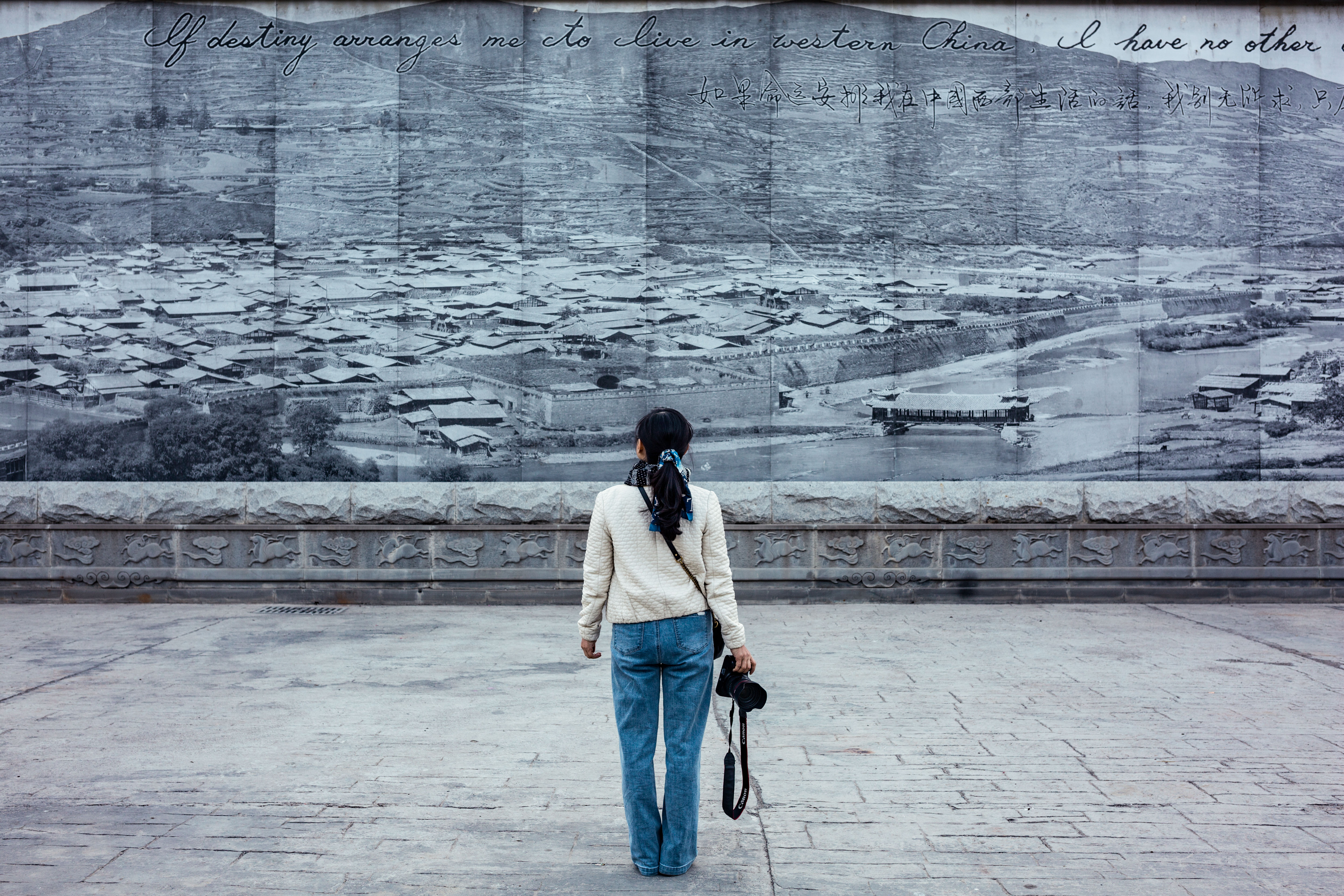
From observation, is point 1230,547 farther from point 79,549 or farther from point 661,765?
point 79,549

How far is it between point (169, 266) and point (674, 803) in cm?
890

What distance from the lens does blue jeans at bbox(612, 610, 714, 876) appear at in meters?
3.75

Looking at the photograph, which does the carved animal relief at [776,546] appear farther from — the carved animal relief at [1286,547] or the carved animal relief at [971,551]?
the carved animal relief at [1286,547]

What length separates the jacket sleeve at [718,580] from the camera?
3.81m

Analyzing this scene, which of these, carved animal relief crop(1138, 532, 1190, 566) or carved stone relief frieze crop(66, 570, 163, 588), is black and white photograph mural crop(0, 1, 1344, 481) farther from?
carved stone relief frieze crop(66, 570, 163, 588)

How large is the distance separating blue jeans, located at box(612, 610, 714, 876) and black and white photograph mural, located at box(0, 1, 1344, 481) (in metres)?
6.45

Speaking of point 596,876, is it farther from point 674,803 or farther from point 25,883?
point 25,883

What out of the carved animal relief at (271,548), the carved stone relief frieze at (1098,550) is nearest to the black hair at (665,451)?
the carved animal relief at (271,548)

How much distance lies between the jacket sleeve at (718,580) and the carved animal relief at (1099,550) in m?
7.37

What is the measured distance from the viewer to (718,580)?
12.6 feet

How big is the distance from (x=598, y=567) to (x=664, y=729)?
64 cm

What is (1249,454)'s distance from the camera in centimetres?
1040

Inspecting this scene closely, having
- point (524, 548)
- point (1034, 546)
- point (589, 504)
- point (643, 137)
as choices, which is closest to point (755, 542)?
point (589, 504)

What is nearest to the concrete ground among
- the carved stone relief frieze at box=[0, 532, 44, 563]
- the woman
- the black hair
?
the woman
